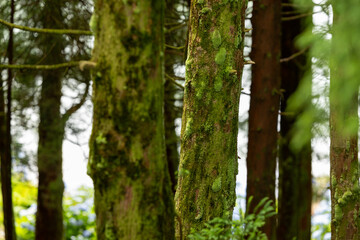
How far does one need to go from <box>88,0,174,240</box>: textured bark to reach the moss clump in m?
1.17

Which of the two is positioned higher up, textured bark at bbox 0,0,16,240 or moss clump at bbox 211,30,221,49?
moss clump at bbox 211,30,221,49

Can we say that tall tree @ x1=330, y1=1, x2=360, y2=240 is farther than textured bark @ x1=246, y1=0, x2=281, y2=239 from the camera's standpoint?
No

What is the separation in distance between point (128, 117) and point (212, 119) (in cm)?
132

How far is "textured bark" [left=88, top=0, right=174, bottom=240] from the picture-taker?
292 cm

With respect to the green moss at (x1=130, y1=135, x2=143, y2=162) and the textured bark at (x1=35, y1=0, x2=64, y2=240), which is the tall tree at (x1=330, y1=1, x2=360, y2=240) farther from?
the textured bark at (x1=35, y1=0, x2=64, y2=240)

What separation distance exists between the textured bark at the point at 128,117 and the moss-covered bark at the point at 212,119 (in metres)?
1.16

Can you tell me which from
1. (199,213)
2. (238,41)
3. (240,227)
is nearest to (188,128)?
(199,213)

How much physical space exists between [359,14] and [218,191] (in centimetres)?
199

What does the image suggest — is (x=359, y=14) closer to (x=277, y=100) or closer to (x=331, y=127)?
(x=331, y=127)

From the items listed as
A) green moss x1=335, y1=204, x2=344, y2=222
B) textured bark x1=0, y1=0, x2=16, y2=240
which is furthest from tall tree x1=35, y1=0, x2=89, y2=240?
green moss x1=335, y1=204, x2=344, y2=222

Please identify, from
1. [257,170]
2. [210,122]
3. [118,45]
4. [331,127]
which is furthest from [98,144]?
[257,170]

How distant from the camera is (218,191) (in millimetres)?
4133

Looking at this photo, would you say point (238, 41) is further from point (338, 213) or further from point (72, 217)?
point (72, 217)

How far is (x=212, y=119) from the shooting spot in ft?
13.5
